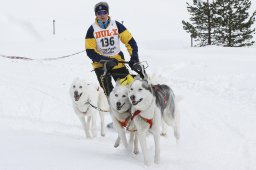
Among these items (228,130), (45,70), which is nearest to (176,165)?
(228,130)

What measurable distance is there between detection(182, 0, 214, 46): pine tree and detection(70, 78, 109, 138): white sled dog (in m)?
21.2

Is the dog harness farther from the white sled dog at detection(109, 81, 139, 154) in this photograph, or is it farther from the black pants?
the black pants

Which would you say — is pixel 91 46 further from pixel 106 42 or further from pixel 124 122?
pixel 124 122

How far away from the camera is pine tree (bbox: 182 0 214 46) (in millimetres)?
26781

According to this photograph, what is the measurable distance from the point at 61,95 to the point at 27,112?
164 cm

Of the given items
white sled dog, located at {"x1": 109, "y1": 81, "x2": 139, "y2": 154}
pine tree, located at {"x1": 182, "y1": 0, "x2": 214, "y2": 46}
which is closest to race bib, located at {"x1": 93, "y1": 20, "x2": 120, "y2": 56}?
white sled dog, located at {"x1": 109, "y1": 81, "x2": 139, "y2": 154}

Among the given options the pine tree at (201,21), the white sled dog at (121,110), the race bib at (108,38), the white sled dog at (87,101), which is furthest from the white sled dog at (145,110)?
the pine tree at (201,21)

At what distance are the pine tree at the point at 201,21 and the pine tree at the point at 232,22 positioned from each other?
0.44 meters

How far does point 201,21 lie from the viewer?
89.2 ft

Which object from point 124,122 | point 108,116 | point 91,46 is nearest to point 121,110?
point 124,122

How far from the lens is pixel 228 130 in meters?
6.15

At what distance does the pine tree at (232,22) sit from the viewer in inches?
1042

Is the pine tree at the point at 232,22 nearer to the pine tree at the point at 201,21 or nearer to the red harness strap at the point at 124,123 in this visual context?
the pine tree at the point at 201,21

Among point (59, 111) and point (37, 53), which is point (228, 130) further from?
point (37, 53)
